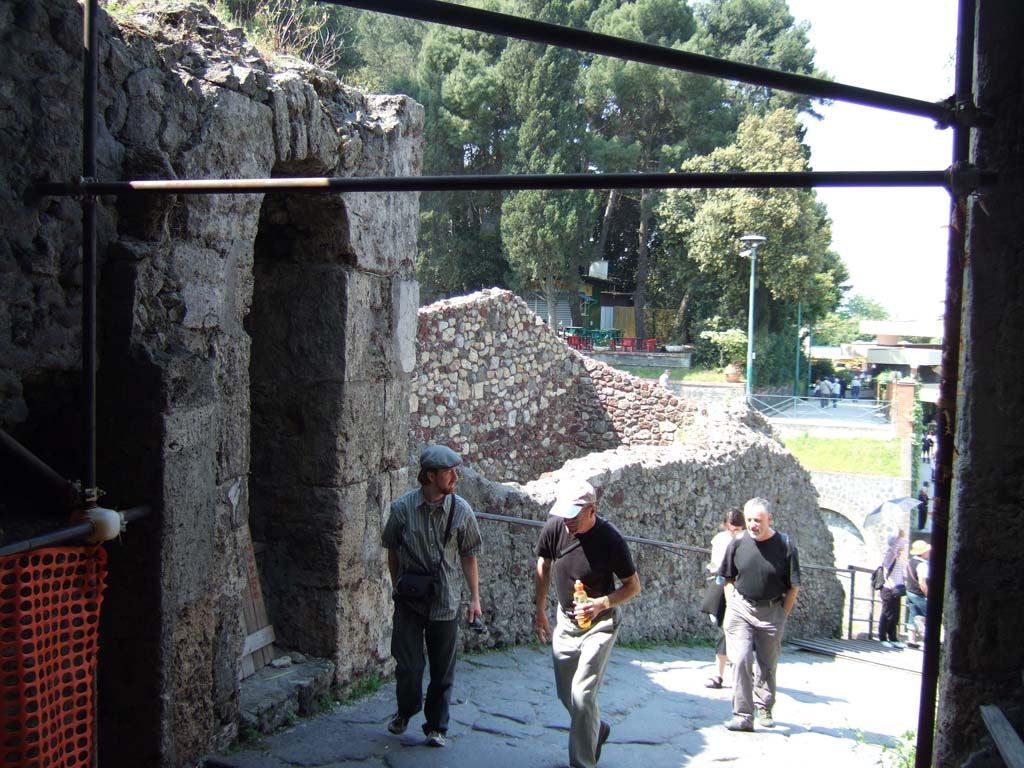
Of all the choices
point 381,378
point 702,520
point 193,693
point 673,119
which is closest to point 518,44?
point 673,119

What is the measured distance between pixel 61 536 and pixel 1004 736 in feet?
8.76

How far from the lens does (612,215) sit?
1305 inches

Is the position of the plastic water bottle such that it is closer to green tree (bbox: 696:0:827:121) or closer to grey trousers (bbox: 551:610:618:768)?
grey trousers (bbox: 551:610:618:768)

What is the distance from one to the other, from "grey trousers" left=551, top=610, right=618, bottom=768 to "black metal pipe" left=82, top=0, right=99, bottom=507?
227 cm

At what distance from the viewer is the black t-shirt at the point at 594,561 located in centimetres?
446

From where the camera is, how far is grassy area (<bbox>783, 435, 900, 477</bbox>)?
2508cm

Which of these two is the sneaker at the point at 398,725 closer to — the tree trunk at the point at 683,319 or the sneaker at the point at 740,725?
the sneaker at the point at 740,725

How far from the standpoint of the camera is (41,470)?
3.04m

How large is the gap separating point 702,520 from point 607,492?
1.87 meters

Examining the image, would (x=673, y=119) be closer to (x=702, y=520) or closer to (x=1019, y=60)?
(x=702, y=520)

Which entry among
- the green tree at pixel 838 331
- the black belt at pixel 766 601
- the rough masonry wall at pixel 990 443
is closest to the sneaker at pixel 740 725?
the black belt at pixel 766 601

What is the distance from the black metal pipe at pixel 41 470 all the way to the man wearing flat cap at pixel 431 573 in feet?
5.56

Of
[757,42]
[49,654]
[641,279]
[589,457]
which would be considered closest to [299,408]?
[49,654]

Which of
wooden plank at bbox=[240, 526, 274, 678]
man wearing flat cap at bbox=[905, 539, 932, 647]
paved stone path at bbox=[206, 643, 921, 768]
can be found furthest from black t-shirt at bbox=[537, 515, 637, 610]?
man wearing flat cap at bbox=[905, 539, 932, 647]
